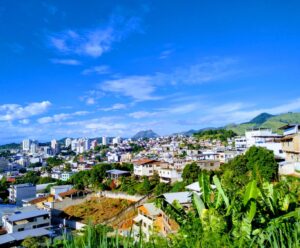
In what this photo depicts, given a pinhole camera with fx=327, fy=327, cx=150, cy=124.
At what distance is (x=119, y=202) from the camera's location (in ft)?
106

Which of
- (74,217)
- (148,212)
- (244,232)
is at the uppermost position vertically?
(244,232)

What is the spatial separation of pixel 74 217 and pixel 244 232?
2816 centimetres

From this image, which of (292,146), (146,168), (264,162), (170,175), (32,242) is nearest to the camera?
(32,242)

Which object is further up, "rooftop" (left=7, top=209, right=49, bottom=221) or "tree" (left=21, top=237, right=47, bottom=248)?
"rooftop" (left=7, top=209, right=49, bottom=221)

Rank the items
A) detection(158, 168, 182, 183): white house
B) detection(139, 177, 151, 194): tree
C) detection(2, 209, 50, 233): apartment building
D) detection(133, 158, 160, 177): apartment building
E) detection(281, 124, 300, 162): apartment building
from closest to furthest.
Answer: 1. detection(281, 124, 300, 162): apartment building
2. detection(2, 209, 50, 233): apartment building
3. detection(139, 177, 151, 194): tree
4. detection(158, 168, 182, 183): white house
5. detection(133, 158, 160, 177): apartment building

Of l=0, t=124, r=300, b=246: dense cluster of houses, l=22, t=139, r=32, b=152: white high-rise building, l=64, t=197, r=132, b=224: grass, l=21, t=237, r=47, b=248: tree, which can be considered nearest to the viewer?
l=0, t=124, r=300, b=246: dense cluster of houses

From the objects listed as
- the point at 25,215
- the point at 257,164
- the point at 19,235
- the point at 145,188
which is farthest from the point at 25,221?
the point at 257,164

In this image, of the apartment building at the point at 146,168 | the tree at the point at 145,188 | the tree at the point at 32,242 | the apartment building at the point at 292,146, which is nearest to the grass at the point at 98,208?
the tree at the point at 145,188

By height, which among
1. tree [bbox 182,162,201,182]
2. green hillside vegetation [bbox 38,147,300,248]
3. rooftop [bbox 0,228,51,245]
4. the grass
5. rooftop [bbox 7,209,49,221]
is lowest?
the grass

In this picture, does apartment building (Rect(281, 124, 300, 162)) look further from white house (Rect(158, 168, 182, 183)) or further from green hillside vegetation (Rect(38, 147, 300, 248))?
green hillside vegetation (Rect(38, 147, 300, 248))

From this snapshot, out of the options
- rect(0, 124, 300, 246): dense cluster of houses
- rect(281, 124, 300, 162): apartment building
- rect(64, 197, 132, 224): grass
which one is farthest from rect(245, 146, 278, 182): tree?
rect(64, 197, 132, 224): grass

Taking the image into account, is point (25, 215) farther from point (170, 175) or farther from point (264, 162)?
point (264, 162)

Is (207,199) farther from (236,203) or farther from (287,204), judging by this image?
(287,204)

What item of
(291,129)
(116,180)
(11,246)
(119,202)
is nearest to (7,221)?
(11,246)
